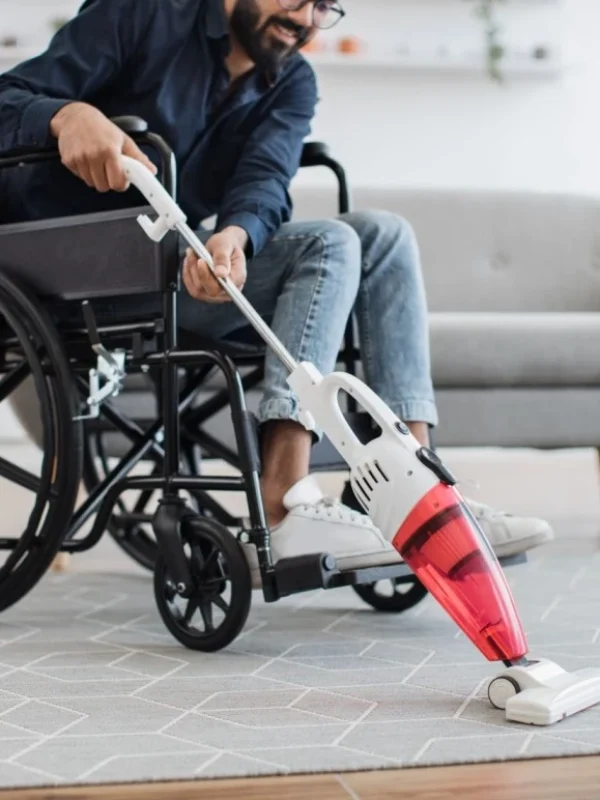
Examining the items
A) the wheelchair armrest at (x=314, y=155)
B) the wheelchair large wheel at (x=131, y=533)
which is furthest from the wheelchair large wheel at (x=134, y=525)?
the wheelchair armrest at (x=314, y=155)

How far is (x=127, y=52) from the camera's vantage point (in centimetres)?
157

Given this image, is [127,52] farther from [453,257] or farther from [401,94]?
[401,94]

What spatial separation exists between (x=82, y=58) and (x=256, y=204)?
301 millimetres

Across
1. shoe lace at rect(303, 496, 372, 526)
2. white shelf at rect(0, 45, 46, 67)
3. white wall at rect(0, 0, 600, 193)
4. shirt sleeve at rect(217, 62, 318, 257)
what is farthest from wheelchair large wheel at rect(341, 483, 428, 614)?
white shelf at rect(0, 45, 46, 67)

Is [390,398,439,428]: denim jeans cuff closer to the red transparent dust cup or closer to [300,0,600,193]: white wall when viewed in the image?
the red transparent dust cup

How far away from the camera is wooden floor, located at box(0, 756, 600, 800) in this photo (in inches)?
33.3

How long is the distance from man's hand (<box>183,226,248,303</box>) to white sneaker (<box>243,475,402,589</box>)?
28 cm

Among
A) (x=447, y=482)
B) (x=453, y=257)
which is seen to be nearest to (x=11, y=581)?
(x=447, y=482)

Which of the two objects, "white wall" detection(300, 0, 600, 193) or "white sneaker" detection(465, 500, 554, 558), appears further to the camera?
"white wall" detection(300, 0, 600, 193)

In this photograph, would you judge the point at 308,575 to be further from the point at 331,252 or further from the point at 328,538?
the point at 331,252

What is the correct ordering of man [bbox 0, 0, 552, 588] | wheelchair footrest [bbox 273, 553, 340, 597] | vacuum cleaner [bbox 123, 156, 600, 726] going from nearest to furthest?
1. vacuum cleaner [bbox 123, 156, 600, 726]
2. wheelchair footrest [bbox 273, 553, 340, 597]
3. man [bbox 0, 0, 552, 588]

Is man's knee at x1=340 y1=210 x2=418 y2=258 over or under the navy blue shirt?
under

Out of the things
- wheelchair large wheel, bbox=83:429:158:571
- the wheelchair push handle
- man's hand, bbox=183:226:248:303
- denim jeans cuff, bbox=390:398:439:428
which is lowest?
wheelchair large wheel, bbox=83:429:158:571

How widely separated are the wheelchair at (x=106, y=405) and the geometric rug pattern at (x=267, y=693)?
0.09 meters
